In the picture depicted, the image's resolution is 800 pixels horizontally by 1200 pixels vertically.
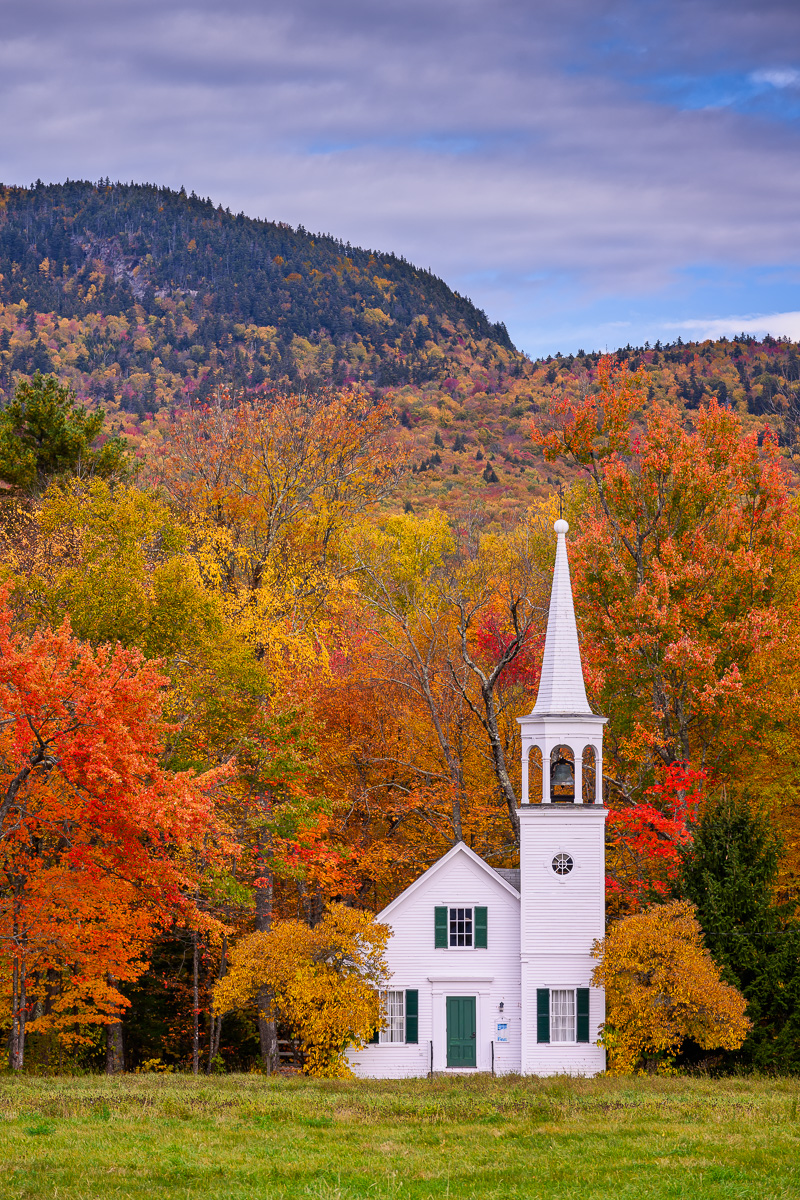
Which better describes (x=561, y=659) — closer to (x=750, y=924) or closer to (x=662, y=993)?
(x=750, y=924)

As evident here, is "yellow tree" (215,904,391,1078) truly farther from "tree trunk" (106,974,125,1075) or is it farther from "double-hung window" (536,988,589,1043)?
"tree trunk" (106,974,125,1075)

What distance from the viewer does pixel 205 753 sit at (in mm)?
32750

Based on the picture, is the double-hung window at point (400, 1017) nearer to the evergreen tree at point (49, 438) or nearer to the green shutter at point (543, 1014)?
the green shutter at point (543, 1014)

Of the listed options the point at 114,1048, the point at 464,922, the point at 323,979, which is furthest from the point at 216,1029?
the point at 323,979

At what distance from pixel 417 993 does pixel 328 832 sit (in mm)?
10101

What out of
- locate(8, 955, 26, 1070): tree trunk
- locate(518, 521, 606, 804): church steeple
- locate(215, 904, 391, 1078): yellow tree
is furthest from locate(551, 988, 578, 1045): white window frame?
locate(8, 955, 26, 1070): tree trunk

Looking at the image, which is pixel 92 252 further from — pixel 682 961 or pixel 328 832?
pixel 682 961

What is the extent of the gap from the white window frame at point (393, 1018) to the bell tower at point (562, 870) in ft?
9.70

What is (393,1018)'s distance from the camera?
3028 centimetres

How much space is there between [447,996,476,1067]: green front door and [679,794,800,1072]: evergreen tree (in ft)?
19.7

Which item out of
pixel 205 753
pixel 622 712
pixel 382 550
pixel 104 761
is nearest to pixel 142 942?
pixel 205 753

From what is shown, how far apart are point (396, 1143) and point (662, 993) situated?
12.6 m

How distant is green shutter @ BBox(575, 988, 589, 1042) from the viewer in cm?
2919

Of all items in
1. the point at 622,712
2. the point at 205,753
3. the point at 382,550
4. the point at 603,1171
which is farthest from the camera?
the point at 382,550
